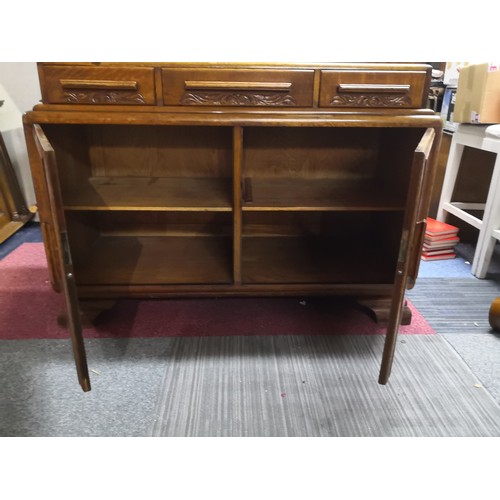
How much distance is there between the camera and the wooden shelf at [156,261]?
46.3 inches

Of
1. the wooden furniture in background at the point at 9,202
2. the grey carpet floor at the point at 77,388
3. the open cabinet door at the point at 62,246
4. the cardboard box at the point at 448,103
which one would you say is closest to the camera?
the open cabinet door at the point at 62,246

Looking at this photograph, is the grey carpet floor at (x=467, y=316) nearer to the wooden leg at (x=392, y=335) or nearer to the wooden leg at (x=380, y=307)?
the wooden leg at (x=380, y=307)

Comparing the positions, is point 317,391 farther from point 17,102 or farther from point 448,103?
point 448,103

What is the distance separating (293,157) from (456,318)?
2.42ft

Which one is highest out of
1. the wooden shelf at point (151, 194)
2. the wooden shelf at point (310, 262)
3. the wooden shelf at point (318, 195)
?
the wooden shelf at point (318, 195)

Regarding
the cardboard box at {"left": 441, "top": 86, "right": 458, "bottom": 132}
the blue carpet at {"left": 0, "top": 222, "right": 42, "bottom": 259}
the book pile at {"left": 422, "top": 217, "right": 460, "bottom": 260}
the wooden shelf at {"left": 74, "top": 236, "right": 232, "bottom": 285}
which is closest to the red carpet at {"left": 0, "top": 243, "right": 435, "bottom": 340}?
the wooden shelf at {"left": 74, "top": 236, "right": 232, "bottom": 285}

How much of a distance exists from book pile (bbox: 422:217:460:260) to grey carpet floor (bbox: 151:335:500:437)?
63 centimetres

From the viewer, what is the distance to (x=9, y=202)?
1.89 meters

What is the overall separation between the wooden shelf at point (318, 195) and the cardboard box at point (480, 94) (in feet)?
2.03

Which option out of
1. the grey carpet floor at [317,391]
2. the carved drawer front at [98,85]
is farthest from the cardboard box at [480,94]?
the carved drawer front at [98,85]

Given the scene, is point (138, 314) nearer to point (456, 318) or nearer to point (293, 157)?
point (293, 157)
